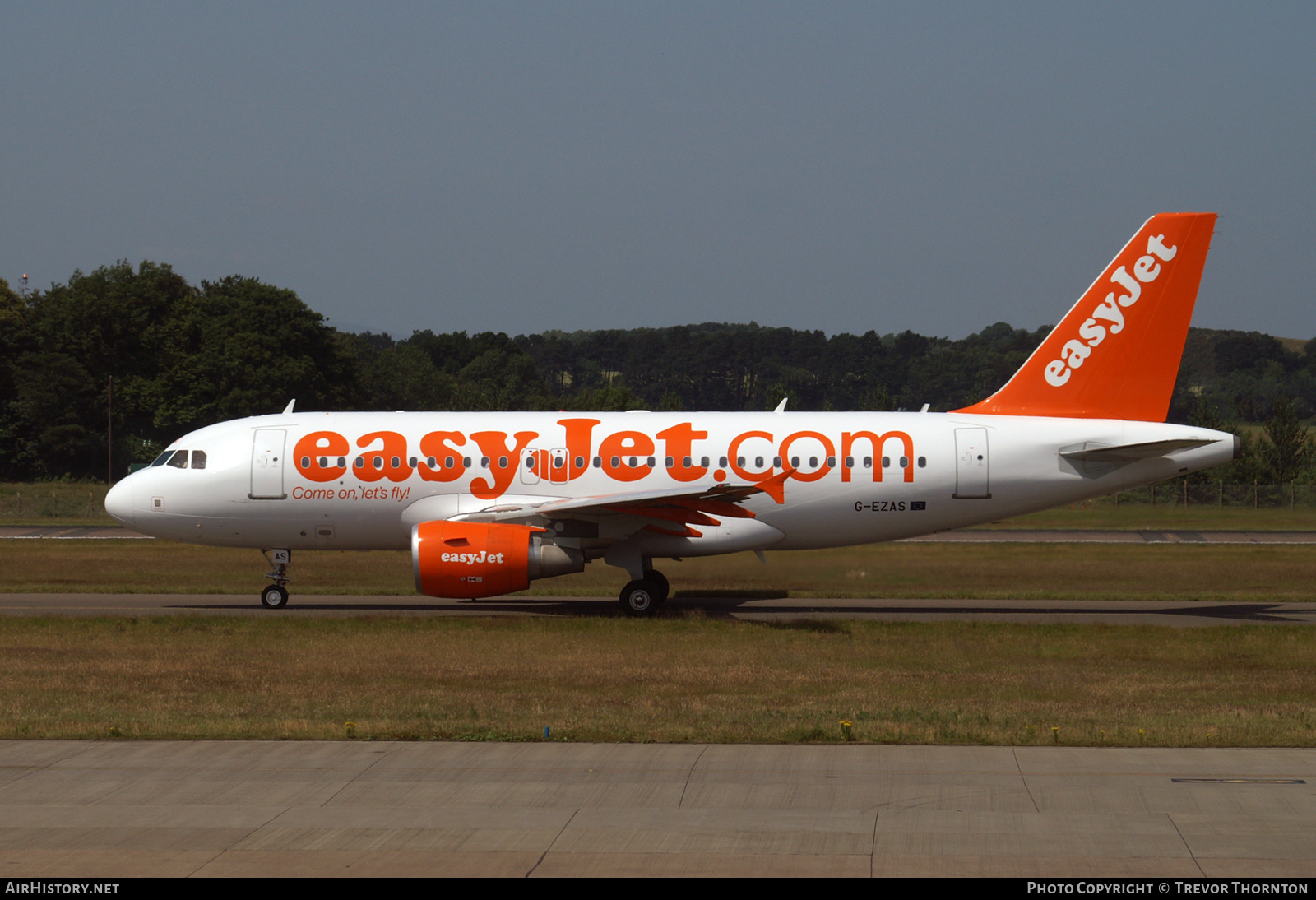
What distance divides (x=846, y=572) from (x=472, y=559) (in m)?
8.70

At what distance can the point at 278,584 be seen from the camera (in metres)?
27.5

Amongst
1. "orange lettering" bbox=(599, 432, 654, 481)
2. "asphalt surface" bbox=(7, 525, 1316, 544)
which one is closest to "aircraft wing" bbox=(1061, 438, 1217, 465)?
"orange lettering" bbox=(599, 432, 654, 481)

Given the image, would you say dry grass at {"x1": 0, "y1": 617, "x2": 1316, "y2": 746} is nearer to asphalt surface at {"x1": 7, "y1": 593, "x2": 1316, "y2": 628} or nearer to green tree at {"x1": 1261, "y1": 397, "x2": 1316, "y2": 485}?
asphalt surface at {"x1": 7, "y1": 593, "x2": 1316, "y2": 628}

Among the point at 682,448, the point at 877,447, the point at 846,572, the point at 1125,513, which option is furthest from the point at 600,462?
the point at 1125,513

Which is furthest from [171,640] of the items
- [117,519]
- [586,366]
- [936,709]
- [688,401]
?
[586,366]

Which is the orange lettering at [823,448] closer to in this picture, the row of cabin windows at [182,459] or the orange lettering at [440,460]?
the orange lettering at [440,460]

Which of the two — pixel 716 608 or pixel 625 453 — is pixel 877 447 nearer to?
pixel 716 608

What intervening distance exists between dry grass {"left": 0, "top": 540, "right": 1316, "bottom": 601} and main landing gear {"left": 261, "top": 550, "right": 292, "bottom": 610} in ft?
11.4

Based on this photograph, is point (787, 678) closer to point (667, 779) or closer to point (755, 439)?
point (667, 779)

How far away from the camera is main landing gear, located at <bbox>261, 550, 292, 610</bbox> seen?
2714 centimetres

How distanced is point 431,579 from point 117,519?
26.0ft

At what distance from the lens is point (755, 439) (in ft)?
89.4

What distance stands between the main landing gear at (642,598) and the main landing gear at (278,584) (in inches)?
277

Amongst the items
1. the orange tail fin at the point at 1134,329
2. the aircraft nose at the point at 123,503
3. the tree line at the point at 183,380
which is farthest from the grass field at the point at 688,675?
the tree line at the point at 183,380
